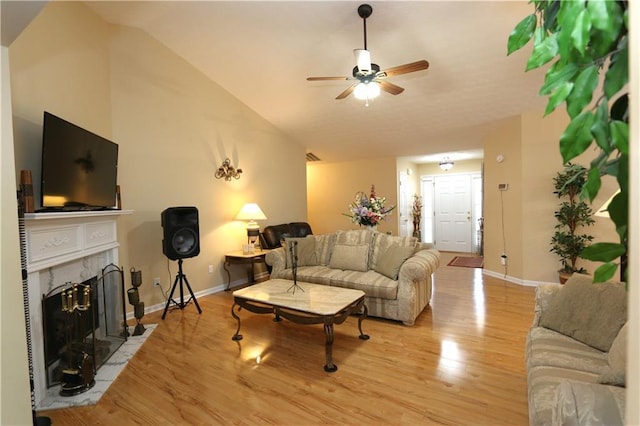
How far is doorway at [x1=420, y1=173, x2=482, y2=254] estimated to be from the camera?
7.71 metres

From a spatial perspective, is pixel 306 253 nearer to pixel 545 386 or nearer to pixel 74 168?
pixel 74 168

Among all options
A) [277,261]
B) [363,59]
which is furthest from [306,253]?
[363,59]

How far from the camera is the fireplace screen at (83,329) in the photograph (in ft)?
7.44

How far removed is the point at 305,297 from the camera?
279cm

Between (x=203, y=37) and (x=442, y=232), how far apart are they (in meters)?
7.14

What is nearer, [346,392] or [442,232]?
[346,392]

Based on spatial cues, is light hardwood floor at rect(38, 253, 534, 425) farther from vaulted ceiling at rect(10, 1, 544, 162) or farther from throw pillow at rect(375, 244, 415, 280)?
vaulted ceiling at rect(10, 1, 544, 162)

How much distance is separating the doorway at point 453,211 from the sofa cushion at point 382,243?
4.62m

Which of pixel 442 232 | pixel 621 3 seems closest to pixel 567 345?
pixel 621 3

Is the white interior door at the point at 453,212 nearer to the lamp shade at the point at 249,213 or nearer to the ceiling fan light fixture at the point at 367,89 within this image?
the lamp shade at the point at 249,213

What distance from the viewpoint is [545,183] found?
14.5 ft

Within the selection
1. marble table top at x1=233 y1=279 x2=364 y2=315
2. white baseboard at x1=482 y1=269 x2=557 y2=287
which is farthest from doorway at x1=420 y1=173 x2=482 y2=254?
marble table top at x1=233 y1=279 x2=364 y2=315

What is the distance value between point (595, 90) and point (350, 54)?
3489mm

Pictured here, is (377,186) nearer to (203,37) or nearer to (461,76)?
(461,76)
